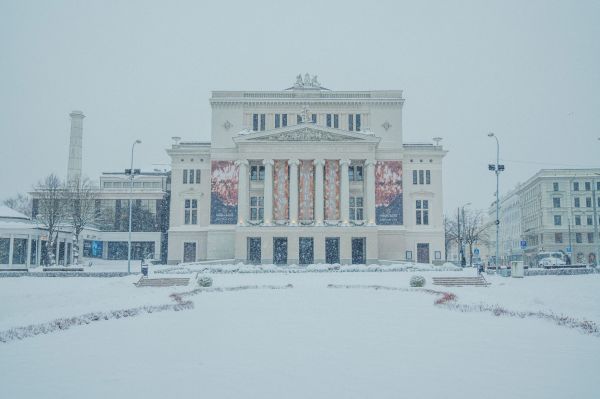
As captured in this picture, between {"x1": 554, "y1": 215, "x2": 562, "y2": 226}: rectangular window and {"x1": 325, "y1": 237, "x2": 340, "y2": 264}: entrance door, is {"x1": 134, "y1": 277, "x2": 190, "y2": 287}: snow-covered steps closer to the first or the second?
{"x1": 325, "y1": 237, "x2": 340, "y2": 264}: entrance door

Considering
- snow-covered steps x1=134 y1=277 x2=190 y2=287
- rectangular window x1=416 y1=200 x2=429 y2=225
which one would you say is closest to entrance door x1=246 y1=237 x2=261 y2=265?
snow-covered steps x1=134 y1=277 x2=190 y2=287

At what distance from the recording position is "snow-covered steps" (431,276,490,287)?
3912 cm

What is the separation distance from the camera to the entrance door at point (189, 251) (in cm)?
6431

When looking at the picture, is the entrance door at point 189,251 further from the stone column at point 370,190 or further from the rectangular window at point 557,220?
the rectangular window at point 557,220

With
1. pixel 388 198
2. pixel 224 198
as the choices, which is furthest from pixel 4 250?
pixel 388 198

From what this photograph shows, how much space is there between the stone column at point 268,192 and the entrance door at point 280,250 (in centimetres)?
221

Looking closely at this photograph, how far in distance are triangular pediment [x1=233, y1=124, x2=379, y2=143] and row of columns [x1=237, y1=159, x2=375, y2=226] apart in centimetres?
245

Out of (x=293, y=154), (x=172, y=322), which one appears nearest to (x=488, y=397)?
(x=172, y=322)

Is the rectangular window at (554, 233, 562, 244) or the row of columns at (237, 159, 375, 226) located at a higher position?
the row of columns at (237, 159, 375, 226)

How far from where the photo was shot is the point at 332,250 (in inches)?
2330

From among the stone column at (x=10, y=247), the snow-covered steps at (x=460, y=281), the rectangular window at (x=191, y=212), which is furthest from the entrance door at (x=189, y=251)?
the snow-covered steps at (x=460, y=281)

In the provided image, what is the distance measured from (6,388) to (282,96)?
191 ft

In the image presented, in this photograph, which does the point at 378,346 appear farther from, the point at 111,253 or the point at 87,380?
the point at 111,253

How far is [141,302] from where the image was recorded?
84.9 ft
